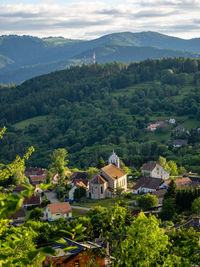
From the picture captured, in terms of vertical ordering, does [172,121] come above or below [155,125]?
above

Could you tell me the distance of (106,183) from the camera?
2194 inches

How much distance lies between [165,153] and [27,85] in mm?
110596

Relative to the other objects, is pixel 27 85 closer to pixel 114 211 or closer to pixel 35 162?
pixel 35 162

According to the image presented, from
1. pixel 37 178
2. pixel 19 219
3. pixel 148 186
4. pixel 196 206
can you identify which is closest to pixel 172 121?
pixel 37 178

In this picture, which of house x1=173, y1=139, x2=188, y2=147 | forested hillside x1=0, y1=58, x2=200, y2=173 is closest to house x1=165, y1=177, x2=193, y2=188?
forested hillside x1=0, y1=58, x2=200, y2=173

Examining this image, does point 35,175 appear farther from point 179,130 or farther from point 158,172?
point 179,130

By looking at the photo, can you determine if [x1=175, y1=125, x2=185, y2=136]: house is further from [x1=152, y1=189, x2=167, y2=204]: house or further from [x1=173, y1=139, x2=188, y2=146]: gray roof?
[x1=152, y1=189, x2=167, y2=204]: house

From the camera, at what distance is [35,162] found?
11519cm

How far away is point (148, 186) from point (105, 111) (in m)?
94.2

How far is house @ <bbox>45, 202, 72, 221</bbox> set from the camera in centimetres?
4741

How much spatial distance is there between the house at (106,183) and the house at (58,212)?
7108 mm

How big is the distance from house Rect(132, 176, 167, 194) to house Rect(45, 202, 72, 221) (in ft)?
38.4

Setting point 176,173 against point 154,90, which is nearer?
point 176,173

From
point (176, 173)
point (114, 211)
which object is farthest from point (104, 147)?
point (114, 211)
